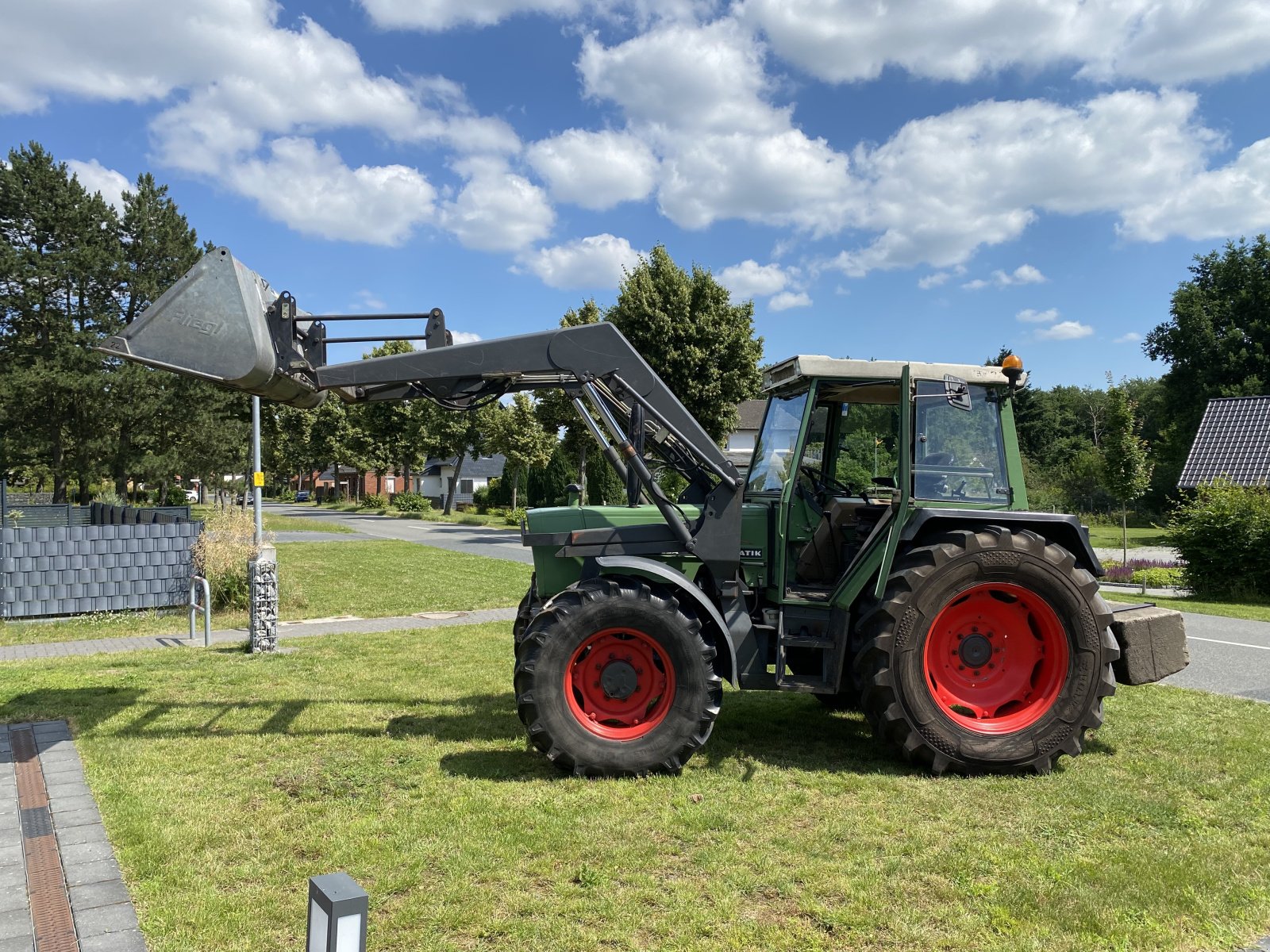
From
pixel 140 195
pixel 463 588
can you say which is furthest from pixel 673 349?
pixel 140 195

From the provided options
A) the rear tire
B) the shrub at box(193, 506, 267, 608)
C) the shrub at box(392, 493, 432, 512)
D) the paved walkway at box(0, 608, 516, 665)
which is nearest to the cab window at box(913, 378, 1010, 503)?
the rear tire

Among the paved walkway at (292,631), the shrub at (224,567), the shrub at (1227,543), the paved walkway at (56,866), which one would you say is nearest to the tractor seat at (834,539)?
the paved walkway at (56,866)

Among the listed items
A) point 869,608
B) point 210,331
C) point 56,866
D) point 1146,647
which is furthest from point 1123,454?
point 56,866

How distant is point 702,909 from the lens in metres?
3.73

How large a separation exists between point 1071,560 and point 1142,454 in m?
17.0

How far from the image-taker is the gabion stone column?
9414mm

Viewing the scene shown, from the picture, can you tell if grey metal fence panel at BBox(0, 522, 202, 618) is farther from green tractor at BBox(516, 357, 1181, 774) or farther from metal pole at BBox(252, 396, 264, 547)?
green tractor at BBox(516, 357, 1181, 774)

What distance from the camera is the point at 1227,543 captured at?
1736 cm

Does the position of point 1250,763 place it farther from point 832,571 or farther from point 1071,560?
point 832,571

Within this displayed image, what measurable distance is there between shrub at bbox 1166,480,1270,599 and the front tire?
16.4m

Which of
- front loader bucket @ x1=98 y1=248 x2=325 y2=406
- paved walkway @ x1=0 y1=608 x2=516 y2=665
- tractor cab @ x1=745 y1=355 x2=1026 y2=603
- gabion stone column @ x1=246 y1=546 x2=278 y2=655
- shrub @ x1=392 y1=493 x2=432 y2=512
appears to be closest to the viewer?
front loader bucket @ x1=98 y1=248 x2=325 y2=406

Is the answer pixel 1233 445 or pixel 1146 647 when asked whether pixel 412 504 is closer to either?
pixel 1233 445

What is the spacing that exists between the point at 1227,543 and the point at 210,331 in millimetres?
18959

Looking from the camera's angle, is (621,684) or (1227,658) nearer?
(621,684)
